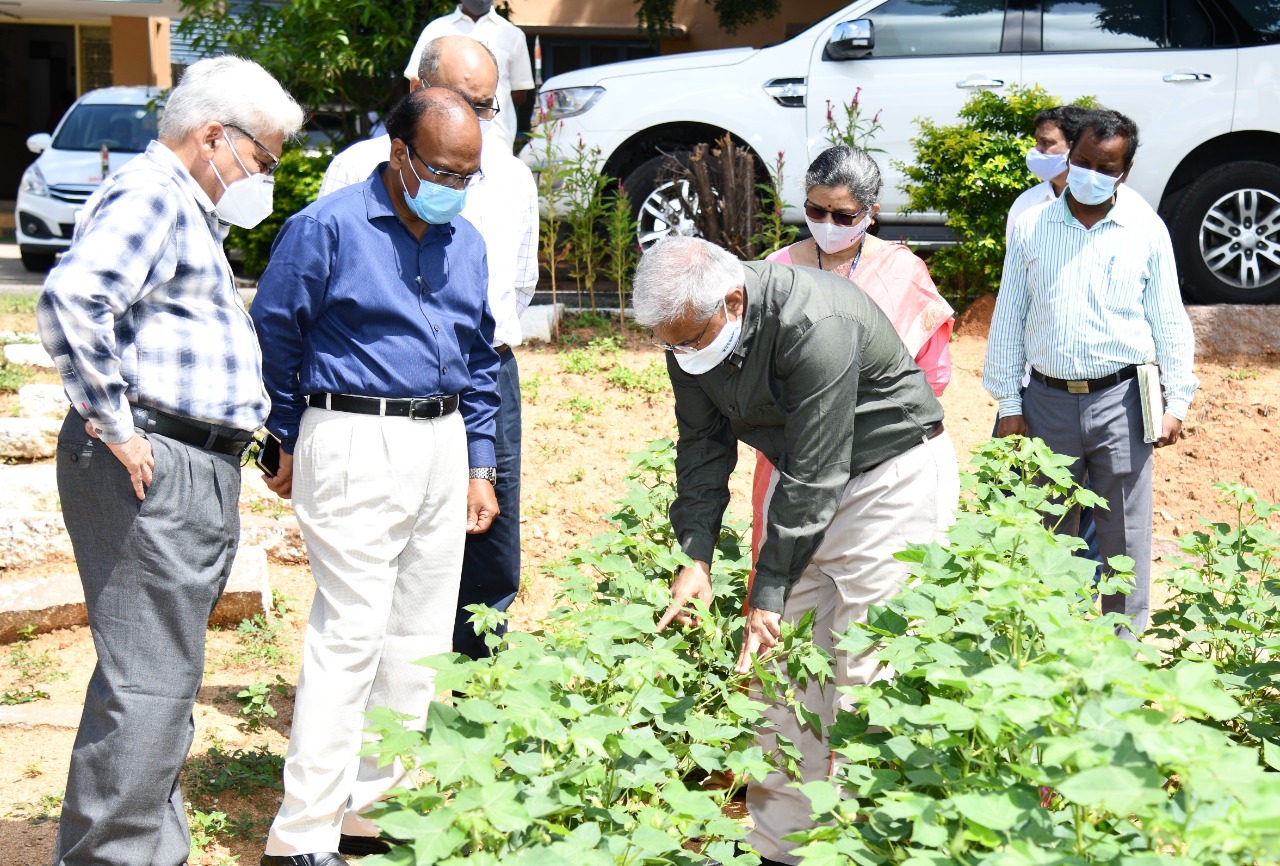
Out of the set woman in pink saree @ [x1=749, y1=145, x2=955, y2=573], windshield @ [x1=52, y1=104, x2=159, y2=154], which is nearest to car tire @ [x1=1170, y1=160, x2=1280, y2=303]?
woman in pink saree @ [x1=749, y1=145, x2=955, y2=573]

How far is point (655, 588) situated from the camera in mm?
2973

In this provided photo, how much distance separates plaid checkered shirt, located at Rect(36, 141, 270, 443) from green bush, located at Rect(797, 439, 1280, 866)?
60.0 inches

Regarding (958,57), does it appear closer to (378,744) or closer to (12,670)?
(12,670)

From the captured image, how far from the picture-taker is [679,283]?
293cm

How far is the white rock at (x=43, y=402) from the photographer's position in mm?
6684

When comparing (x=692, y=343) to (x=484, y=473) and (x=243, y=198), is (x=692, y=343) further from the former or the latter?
(x=243, y=198)

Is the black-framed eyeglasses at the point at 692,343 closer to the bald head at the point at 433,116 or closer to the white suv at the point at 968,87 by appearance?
the bald head at the point at 433,116

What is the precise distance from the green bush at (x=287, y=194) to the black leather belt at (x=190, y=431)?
6432mm

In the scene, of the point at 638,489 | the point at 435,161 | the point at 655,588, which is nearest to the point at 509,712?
the point at 655,588

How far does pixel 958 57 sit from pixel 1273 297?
7.49ft

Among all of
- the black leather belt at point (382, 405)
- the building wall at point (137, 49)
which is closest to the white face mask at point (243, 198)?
the black leather belt at point (382, 405)

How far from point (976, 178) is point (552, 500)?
3.18 m

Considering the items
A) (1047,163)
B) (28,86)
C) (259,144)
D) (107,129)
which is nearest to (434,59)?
(259,144)

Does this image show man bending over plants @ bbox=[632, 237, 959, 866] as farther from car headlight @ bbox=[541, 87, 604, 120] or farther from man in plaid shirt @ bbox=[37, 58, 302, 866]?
car headlight @ bbox=[541, 87, 604, 120]
